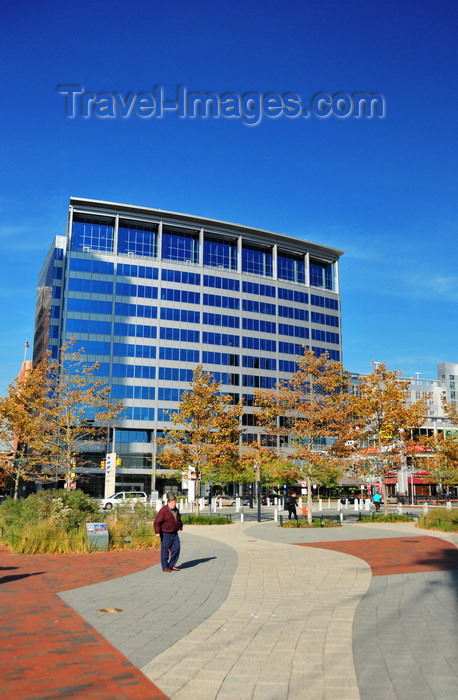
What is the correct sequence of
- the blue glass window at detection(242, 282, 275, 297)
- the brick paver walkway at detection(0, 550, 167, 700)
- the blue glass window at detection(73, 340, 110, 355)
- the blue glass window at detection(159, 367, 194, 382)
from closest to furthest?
the brick paver walkway at detection(0, 550, 167, 700) < the blue glass window at detection(73, 340, 110, 355) < the blue glass window at detection(159, 367, 194, 382) < the blue glass window at detection(242, 282, 275, 297)

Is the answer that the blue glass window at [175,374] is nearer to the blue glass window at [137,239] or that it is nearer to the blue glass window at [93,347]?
the blue glass window at [93,347]

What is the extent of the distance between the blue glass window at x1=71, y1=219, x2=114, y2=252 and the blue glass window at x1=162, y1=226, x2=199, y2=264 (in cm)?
766

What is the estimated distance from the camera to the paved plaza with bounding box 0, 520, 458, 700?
562 centimetres

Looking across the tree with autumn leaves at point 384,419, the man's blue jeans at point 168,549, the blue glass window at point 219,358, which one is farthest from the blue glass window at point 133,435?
the man's blue jeans at point 168,549

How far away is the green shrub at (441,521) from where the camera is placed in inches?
968

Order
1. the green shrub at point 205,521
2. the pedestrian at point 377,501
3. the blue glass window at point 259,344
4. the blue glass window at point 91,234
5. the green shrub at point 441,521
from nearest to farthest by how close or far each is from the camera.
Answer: the green shrub at point 441,521
the green shrub at point 205,521
the pedestrian at point 377,501
the blue glass window at point 91,234
the blue glass window at point 259,344

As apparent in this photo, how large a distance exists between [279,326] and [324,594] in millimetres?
81816

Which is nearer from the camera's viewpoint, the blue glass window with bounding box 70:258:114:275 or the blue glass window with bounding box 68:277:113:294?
the blue glass window with bounding box 68:277:113:294

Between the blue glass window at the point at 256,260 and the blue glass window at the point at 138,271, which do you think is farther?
the blue glass window at the point at 256,260

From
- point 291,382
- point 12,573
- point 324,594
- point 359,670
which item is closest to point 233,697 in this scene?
point 359,670

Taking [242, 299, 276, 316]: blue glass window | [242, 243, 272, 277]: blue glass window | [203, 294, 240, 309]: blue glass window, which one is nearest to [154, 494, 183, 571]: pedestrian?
[203, 294, 240, 309]: blue glass window

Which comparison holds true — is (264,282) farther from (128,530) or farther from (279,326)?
(128,530)

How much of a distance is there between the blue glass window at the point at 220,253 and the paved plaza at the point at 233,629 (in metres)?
76.4

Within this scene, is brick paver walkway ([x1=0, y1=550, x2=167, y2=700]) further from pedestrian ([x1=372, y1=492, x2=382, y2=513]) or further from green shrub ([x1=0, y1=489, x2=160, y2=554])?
pedestrian ([x1=372, y1=492, x2=382, y2=513])
